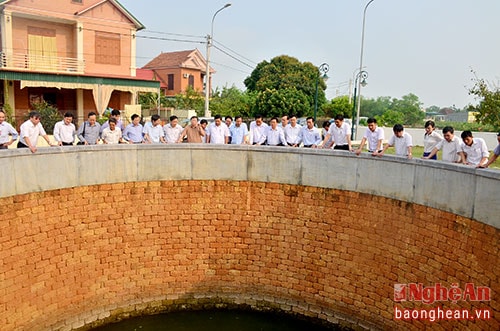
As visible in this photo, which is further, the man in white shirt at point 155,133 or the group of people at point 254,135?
the man in white shirt at point 155,133

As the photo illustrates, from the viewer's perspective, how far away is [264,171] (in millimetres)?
10227

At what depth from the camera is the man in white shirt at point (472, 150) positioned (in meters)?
8.05

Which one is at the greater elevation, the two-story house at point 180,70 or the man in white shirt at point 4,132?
the two-story house at point 180,70

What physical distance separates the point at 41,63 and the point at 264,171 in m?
22.7

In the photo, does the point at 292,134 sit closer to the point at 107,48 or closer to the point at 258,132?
the point at 258,132

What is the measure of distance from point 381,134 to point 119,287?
6.96 m

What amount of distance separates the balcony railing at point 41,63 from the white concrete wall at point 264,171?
65.9 feet

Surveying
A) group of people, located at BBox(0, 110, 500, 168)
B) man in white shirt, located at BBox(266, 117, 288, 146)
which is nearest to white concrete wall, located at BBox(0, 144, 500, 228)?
group of people, located at BBox(0, 110, 500, 168)

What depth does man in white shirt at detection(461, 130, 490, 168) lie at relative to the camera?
8.05 metres

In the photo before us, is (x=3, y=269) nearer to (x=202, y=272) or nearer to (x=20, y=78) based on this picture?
(x=202, y=272)

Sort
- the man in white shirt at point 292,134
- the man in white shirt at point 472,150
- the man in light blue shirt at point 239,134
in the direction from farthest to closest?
1. the man in light blue shirt at point 239,134
2. the man in white shirt at point 292,134
3. the man in white shirt at point 472,150

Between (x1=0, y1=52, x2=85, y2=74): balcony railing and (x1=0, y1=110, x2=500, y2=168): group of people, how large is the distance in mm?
18831

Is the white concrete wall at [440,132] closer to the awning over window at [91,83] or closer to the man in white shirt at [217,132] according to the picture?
the awning over window at [91,83]

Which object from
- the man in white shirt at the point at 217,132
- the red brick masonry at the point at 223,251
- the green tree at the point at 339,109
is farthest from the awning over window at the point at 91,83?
the red brick masonry at the point at 223,251
